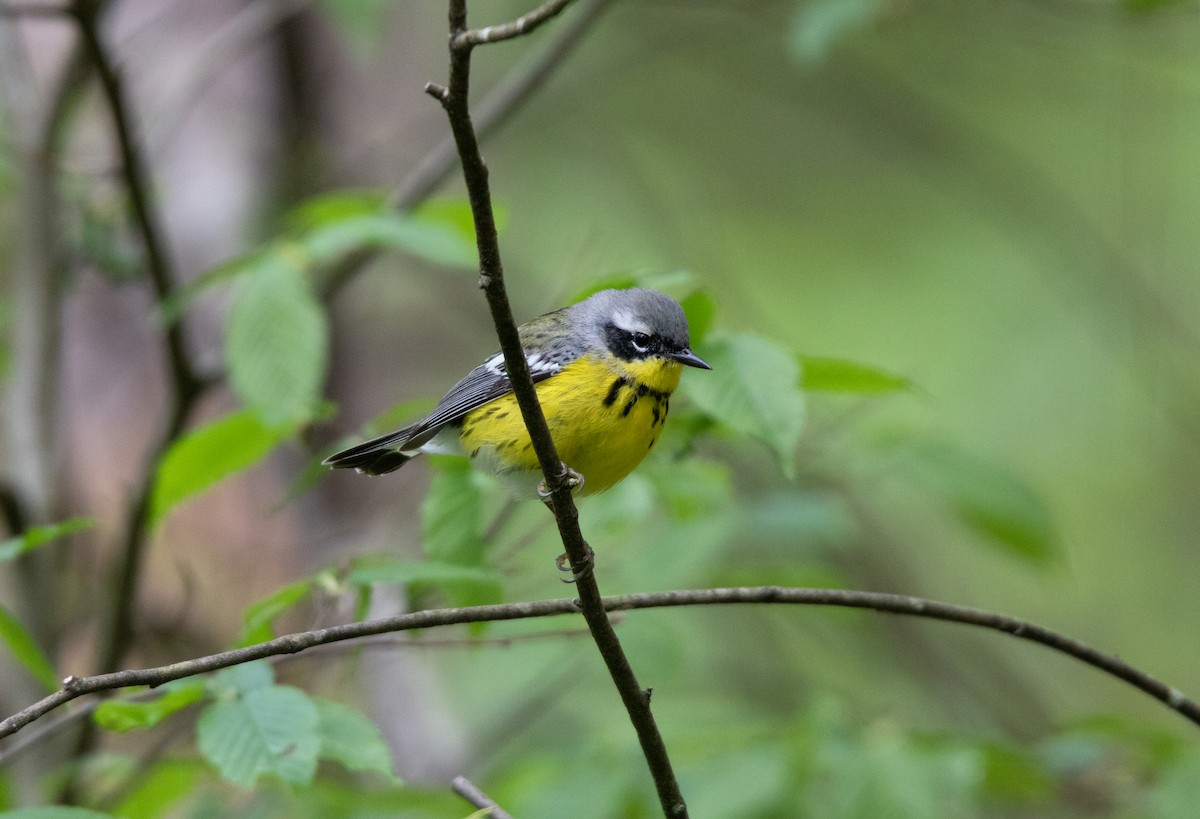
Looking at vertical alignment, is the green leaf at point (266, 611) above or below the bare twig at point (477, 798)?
above

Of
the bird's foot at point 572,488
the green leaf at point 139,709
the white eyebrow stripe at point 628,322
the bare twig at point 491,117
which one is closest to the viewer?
the green leaf at point 139,709

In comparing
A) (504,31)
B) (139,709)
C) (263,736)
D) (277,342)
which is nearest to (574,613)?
(263,736)

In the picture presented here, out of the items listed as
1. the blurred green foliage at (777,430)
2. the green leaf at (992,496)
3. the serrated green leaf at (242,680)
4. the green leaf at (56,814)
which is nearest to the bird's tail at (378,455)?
the blurred green foliage at (777,430)

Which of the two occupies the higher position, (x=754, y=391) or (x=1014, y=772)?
(x=754, y=391)

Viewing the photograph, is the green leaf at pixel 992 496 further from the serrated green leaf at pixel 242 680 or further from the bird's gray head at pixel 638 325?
the serrated green leaf at pixel 242 680

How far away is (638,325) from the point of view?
365 centimetres

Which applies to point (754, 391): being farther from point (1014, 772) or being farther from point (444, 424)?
point (1014, 772)

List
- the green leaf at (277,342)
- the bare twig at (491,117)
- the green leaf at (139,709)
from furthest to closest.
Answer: the bare twig at (491,117) < the green leaf at (277,342) < the green leaf at (139,709)

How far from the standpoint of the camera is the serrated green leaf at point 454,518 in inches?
120

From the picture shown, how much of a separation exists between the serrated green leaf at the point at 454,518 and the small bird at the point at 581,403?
274 millimetres

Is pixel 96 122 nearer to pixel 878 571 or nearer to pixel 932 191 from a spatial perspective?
pixel 878 571

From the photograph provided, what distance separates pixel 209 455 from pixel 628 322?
53.7 inches

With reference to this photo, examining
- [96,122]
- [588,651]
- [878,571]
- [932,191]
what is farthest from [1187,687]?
[96,122]

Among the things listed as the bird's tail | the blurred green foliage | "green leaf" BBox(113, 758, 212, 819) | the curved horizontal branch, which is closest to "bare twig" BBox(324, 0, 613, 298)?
the blurred green foliage
